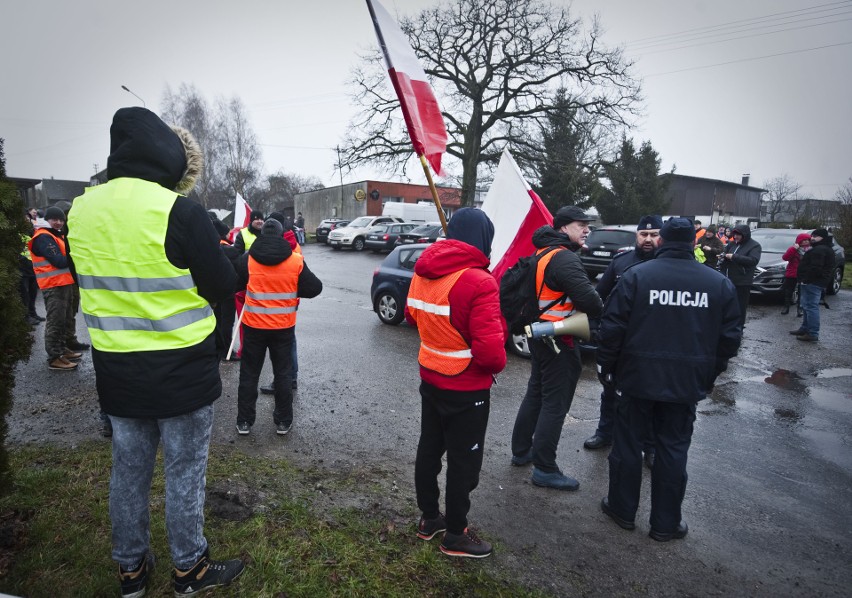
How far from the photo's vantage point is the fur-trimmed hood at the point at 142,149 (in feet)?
7.06

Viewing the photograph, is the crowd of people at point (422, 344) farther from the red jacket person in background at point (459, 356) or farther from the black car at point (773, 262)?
the black car at point (773, 262)

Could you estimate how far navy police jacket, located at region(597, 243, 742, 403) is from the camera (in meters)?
3.07

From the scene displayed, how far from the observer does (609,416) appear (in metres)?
4.54

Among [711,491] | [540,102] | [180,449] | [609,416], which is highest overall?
[540,102]

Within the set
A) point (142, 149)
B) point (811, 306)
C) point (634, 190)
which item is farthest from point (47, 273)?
point (634, 190)

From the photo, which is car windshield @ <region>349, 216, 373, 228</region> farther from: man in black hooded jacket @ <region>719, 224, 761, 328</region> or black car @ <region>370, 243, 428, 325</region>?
→ man in black hooded jacket @ <region>719, 224, 761, 328</region>

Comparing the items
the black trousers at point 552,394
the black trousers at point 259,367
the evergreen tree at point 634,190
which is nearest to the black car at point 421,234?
the evergreen tree at point 634,190

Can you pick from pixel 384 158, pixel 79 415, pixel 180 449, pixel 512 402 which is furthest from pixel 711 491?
pixel 384 158

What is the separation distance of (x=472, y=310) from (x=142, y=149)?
1738 millimetres

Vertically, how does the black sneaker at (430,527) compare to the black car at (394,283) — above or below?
below

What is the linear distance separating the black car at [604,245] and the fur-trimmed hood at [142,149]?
12633 millimetres

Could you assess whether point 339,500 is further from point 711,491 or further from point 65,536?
point 711,491

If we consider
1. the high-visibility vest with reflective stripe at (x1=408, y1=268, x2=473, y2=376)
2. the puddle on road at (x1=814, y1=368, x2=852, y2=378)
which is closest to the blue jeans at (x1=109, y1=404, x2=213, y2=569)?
the high-visibility vest with reflective stripe at (x1=408, y1=268, x2=473, y2=376)

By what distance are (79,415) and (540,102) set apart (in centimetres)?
2553
